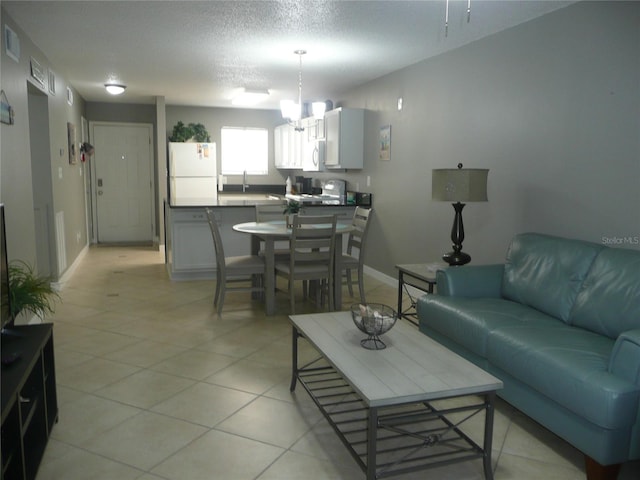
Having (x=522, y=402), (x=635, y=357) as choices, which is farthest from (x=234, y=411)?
(x=635, y=357)

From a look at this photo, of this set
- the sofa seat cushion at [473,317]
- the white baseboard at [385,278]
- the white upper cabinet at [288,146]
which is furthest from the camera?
the white upper cabinet at [288,146]

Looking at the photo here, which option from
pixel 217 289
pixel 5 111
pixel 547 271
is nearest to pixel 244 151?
pixel 217 289

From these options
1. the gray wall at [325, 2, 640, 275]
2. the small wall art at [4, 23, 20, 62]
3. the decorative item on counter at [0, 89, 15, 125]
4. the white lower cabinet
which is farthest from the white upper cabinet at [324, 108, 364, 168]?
the decorative item on counter at [0, 89, 15, 125]

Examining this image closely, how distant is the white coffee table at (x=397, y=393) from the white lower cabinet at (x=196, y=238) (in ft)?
9.70

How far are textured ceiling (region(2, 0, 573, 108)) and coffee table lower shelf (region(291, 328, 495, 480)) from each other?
2.21m

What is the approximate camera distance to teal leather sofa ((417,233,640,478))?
1.99 m

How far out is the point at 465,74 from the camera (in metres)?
4.37

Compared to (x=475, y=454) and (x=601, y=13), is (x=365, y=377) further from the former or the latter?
(x=601, y=13)

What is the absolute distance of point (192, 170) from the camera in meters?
7.92

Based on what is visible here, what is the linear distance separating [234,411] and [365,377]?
964 millimetres

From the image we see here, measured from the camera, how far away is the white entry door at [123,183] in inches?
329

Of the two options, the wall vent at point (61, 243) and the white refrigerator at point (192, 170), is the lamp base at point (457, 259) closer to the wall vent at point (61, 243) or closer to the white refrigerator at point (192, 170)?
the wall vent at point (61, 243)

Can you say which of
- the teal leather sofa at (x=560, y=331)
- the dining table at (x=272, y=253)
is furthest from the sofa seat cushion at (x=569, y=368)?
the dining table at (x=272, y=253)

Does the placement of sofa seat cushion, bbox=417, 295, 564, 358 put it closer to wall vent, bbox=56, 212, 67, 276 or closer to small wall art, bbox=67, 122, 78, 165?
wall vent, bbox=56, 212, 67, 276
